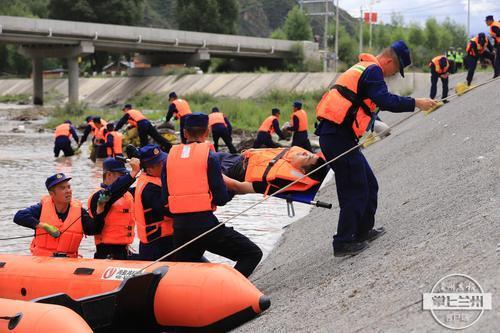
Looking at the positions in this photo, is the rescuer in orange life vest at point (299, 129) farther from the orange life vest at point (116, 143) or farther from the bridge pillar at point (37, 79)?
the bridge pillar at point (37, 79)

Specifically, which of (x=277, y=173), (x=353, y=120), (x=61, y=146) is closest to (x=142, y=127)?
(x=61, y=146)

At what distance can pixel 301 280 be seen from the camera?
6406 millimetres

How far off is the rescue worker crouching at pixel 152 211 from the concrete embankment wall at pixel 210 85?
2730cm

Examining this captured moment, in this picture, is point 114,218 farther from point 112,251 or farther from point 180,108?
point 180,108

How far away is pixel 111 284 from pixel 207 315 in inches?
35.9

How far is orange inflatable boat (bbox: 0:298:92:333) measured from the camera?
4773mm

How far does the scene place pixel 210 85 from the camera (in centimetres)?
5225

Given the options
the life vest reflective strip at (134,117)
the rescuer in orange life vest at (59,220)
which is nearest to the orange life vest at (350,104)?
the rescuer in orange life vest at (59,220)

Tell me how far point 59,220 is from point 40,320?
6.72ft

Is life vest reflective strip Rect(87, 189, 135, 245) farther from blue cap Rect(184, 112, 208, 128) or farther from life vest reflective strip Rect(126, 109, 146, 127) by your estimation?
life vest reflective strip Rect(126, 109, 146, 127)

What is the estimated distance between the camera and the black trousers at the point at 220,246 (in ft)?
19.9

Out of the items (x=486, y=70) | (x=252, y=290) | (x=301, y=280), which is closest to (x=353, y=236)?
(x=301, y=280)

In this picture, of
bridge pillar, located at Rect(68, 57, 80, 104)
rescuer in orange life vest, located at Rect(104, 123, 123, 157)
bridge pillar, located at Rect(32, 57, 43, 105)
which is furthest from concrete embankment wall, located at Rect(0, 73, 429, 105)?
rescuer in orange life vest, located at Rect(104, 123, 123, 157)

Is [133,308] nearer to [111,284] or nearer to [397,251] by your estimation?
[111,284]
